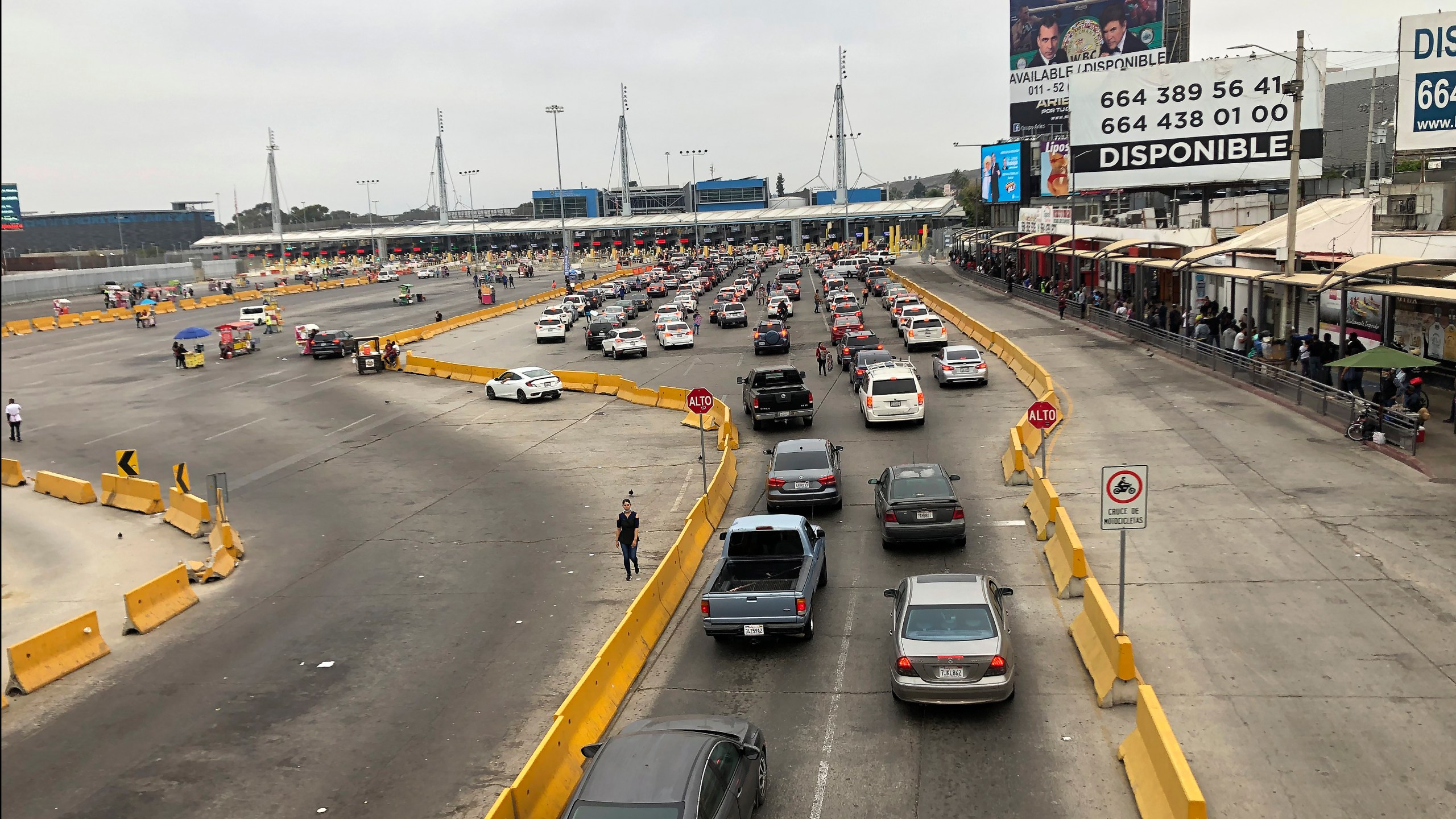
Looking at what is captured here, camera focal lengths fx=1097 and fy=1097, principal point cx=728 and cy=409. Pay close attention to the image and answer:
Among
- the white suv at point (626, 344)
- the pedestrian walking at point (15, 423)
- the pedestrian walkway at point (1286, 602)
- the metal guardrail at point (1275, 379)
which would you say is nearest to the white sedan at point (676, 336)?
the white suv at point (626, 344)

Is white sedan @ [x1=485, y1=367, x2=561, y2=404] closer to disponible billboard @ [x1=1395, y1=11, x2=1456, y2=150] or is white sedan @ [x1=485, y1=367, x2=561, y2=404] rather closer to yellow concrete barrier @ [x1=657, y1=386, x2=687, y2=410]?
yellow concrete barrier @ [x1=657, y1=386, x2=687, y2=410]

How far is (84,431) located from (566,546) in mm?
26522

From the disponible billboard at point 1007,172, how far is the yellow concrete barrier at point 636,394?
5722 cm

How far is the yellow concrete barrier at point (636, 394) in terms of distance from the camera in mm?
38875

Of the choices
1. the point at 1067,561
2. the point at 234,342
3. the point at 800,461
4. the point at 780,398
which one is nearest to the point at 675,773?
the point at 1067,561

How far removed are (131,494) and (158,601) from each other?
11.3 m

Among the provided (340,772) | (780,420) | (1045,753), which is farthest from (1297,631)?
(780,420)

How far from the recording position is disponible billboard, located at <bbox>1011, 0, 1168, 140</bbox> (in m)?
86.3

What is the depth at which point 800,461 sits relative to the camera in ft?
72.2

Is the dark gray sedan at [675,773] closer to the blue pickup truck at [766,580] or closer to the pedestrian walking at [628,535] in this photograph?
the blue pickup truck at [766,580]

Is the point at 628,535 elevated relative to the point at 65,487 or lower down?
elevated

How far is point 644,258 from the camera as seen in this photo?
17288 cm

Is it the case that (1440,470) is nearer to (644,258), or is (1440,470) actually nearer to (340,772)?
(340,772)

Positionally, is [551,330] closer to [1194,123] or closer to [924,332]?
[924,332]
